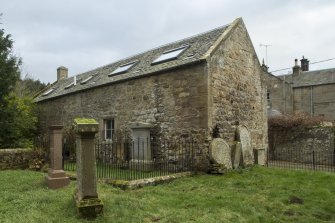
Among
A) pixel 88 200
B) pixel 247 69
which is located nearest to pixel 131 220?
pixel 88 200

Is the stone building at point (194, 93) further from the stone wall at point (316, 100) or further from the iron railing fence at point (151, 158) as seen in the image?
the stone wall at point (316, 100)

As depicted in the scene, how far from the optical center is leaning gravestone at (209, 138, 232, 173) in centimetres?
1142

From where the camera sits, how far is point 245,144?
13625 millimetres

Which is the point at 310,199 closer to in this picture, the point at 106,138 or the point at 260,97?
the point at 260,97

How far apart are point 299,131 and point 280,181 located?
12560 millimetres

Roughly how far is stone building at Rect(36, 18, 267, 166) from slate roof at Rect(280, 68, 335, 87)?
62.3 ft

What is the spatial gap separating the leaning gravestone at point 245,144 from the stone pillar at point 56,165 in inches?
275

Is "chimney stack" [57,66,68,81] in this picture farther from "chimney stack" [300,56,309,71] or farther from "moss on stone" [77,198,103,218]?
"chimney stack" [300,56,309,71]

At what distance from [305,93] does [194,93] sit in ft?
81.4

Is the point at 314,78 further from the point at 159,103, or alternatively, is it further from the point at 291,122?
the point at 159,103

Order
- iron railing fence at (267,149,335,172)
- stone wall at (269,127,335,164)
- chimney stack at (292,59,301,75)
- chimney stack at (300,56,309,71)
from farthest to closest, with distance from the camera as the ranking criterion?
1. chimney stack at (300,56,309,71)
2. chimney stack at (292,59,301,75)
3. stone wall at (269,127,335,164)
4. iron railing fence at (267,149,335,172)

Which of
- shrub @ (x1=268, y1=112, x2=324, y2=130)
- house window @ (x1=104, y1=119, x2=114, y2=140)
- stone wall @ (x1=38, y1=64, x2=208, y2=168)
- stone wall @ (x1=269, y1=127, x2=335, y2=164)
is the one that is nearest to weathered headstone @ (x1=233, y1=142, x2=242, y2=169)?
stone wall @ (x1=38, y1=64, x2=208, y2=168)

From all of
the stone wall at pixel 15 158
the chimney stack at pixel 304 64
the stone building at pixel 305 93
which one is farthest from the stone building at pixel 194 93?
the chimney stack at pixel 304 64

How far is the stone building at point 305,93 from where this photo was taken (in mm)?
31734
